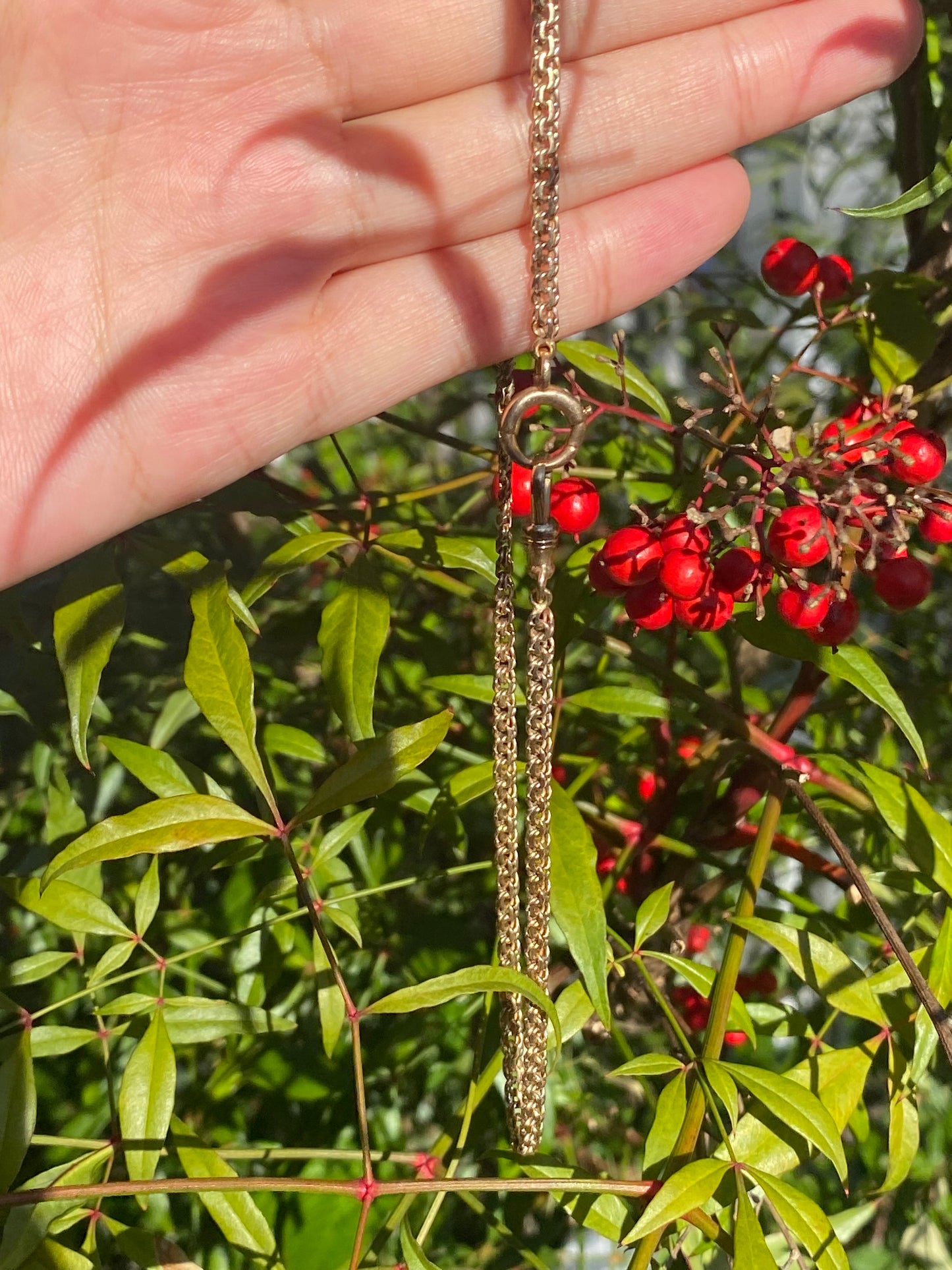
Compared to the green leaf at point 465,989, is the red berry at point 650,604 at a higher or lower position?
higher

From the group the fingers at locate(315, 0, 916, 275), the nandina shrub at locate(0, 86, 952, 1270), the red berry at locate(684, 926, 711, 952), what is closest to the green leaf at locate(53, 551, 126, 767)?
the nandina shrub at locate(0, 86, 952, 1270)

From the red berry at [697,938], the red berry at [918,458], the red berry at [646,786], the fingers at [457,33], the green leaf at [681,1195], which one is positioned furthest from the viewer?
the red berry at [697,938]

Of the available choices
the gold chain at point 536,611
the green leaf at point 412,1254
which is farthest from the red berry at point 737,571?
the green leaf at point 412,1254

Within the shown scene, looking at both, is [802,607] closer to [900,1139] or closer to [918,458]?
[918,458]

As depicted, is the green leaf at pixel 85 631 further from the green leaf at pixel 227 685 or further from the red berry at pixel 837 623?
the red berry at pixel 837 623

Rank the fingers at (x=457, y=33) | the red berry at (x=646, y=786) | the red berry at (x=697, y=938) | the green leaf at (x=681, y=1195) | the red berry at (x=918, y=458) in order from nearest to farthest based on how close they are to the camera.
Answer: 1. the green leaf at (x=681, y=1195)
2. the red berry at (x=918, y=458)
3. the fingers at (x=457, y=33)
4. the red berry at (x=646, y=786)
5. the red berry at (x=697, y=938)

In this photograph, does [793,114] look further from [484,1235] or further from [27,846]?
[484,1235]

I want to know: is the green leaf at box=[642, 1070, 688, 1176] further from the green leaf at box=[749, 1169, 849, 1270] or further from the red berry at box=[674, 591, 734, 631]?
the red berry at box=[674, 591, 734, 631]

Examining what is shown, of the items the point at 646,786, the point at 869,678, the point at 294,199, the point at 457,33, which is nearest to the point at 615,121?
the point at 457,33
